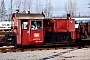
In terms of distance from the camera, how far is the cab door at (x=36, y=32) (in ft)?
59.0

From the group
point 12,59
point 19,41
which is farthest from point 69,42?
point 12,59

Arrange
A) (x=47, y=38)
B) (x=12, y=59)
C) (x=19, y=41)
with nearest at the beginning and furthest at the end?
(x=12, y=59) < (x=19, y=41) < (x=47, y=38)

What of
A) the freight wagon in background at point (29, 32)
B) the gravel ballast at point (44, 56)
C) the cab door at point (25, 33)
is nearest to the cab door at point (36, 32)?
the freight wagon in background at point (29, 32)

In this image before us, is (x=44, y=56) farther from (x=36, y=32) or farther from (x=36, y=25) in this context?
(x=36, y=25)

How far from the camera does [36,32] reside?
1805 cm

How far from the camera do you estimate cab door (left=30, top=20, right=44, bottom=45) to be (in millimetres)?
17984

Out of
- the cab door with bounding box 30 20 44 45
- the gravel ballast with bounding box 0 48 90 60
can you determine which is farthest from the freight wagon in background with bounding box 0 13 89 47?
the gravel ballast with bounding box 0 48 90 60

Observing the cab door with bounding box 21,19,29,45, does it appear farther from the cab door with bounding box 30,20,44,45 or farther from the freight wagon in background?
the cab door with bounding box 30,20,44,45

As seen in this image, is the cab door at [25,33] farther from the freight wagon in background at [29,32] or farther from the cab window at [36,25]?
the cab window at [36,25]

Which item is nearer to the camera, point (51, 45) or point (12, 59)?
point (12, 59)

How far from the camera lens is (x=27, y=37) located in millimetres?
17938

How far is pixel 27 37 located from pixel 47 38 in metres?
1.97

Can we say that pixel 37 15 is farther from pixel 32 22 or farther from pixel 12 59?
pixel 12 59

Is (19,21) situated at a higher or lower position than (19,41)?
higher
